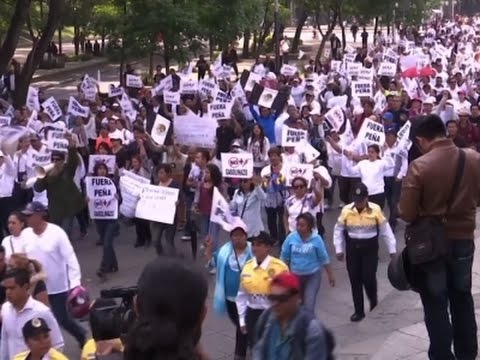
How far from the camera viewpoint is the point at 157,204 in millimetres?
13406

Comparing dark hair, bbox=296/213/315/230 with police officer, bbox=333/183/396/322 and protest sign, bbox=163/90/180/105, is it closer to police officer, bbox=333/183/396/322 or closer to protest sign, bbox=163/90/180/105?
police officer, bbox=333/183/396/322

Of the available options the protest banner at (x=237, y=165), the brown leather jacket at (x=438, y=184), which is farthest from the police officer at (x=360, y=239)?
the brown leather jacket at (x=438, y=184)

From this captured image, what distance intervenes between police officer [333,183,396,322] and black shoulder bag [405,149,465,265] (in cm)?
410

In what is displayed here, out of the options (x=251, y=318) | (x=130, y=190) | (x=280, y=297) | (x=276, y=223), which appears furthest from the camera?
(x=276, y=223)

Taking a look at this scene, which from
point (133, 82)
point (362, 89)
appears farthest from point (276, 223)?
point (133, 82)

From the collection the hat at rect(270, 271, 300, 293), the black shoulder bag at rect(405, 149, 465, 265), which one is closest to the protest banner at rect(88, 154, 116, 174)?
the black shoulder bag at rect(405, 149, 465, 265)

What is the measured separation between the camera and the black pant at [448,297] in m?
6.61

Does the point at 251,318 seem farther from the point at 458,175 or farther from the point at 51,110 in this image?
the point at 51,110

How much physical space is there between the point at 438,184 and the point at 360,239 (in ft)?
14.3

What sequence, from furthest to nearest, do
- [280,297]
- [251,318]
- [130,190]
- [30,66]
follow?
[30,66] → [130,190] → [251,318] → [280,297]

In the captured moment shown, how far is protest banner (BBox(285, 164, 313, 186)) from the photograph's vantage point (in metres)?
13.1

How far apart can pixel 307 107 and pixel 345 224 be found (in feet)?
28.6

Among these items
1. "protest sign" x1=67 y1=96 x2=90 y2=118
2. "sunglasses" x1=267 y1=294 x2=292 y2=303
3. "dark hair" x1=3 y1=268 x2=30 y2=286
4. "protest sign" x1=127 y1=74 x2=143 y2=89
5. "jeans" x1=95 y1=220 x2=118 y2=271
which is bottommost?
"jeans" x1=95 y1=220 x2=118 y2=271

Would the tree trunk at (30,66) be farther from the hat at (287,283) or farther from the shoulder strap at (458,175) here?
the hat at (287,283)
